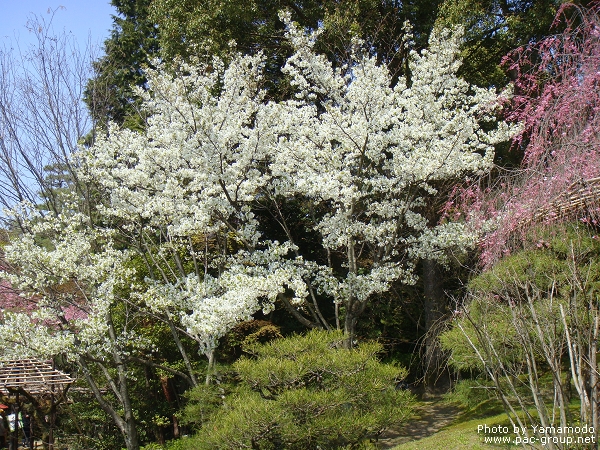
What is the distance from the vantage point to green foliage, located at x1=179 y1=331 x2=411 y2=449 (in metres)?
4.24

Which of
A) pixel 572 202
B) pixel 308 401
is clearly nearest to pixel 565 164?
pixel 572 202

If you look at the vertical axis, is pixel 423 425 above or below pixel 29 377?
below

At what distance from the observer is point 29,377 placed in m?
7.24

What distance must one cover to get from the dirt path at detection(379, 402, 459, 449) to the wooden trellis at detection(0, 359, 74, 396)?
14.9 ft

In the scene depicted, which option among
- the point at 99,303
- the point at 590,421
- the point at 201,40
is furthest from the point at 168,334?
the point at 590,421

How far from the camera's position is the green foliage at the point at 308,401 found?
13.9 feet

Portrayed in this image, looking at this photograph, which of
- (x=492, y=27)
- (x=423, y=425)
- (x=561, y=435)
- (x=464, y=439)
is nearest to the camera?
(x=561, y=435)

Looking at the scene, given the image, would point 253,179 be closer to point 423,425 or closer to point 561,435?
point 423,425

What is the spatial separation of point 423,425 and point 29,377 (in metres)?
5.73

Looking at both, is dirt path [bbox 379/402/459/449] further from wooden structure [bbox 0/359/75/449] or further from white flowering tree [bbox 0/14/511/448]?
wooden structure [bbox 0/359/75/449]

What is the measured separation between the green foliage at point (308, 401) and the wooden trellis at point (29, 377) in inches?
123

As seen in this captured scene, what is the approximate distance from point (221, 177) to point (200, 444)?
129 inches

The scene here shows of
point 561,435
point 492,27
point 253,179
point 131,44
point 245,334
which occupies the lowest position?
point 561,435

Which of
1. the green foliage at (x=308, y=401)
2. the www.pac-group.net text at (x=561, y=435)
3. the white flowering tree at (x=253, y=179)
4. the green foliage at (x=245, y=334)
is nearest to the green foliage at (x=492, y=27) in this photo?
→ the white flowering tree at (x=253, y=179)
